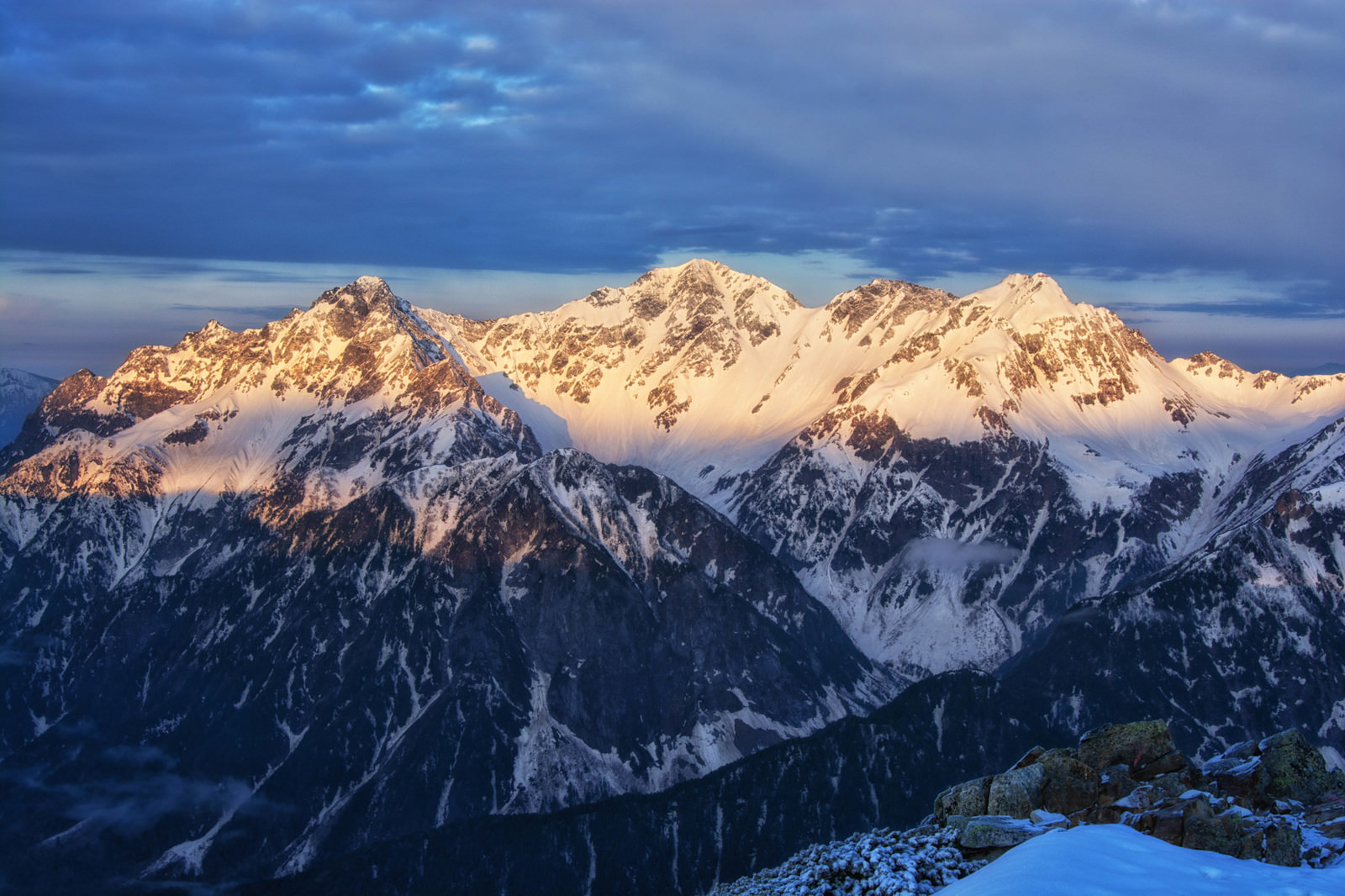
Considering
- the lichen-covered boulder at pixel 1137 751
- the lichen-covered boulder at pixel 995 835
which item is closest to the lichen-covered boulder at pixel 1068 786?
the lichen-covered boulder at pixel 1137 751

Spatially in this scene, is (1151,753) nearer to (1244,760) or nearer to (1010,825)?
(1244,760)

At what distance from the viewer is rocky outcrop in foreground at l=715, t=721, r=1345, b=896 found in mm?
48469

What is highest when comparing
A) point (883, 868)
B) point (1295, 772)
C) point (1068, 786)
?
point (1295, 772)

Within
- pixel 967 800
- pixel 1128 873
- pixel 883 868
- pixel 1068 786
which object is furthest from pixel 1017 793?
pixel 1128 873

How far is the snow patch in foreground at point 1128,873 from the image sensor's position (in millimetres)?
40312

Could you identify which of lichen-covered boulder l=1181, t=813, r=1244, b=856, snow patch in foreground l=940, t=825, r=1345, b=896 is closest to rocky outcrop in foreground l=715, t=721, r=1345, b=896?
lichen-covered boulder l=1181, t=813, r=1244, b=856

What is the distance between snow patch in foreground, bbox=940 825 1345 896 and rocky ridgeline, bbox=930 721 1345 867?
7.83 feet

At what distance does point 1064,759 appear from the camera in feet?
197

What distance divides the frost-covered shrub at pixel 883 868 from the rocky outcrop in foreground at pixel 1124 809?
7cm

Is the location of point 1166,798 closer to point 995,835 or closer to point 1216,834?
point 1216,834

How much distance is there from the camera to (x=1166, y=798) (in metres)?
53.0

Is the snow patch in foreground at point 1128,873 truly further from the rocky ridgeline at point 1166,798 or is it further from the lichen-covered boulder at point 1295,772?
the lichen-covered boulder at point 1295,772

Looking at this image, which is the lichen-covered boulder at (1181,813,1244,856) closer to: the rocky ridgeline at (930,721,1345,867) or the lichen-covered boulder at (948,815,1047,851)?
the rocky ridgeline at (930,721,1345,867)

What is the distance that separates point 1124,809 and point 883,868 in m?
11.7
